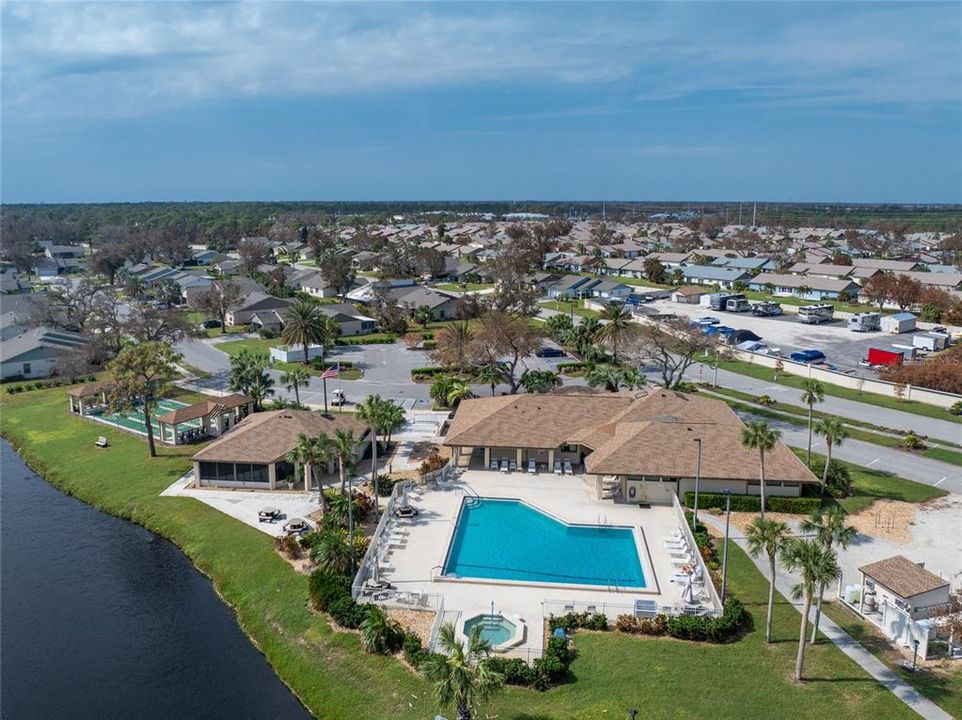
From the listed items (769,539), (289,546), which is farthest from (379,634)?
(769,539)

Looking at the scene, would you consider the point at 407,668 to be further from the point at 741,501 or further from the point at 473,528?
the point at 741,501

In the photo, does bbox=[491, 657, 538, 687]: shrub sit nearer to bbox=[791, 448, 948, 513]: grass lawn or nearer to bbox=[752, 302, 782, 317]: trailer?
bbox=[791, 448, 948, 513]: grass lawn

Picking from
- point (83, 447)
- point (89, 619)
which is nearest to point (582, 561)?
point (89, 619)

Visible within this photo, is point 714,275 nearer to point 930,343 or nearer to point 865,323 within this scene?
point 865,323

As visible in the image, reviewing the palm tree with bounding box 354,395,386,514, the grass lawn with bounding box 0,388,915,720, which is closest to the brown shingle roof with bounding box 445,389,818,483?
the palm tree with bounding box 354,395,386,514

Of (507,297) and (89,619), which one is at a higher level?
(507,297)
